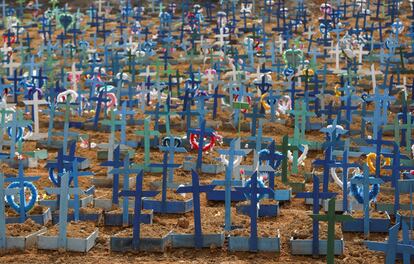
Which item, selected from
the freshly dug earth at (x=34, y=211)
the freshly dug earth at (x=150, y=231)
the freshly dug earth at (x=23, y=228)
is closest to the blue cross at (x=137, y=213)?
the freshly dug earth at (x=150, y=231)

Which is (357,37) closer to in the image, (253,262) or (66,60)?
(66,60)

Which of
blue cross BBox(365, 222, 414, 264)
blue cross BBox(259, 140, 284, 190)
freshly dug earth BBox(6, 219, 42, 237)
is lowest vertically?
freshly dug earth BBox(6, 219, 42, 237)

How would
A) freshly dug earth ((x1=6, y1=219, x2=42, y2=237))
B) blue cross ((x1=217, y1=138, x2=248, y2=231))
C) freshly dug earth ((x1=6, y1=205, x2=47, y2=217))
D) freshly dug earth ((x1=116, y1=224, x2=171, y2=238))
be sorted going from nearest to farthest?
freshly dug earth ((x1=116, y1=224, x2=171, y2=238)) → freshly dug earth ((x1=6, y1=219, x2=42, y2=237)) → blue cross ((x1=217, y1=138, x2=248, y2=231)) → freshly dug earth ((x1=6, y1=205, x2=47, y2=217))

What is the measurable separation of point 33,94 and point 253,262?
921 cm

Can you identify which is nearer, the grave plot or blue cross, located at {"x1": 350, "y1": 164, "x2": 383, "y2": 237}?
the grave plot

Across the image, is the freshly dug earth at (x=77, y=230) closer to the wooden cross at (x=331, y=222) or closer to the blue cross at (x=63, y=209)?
the blue cross at (x=63, y=209)

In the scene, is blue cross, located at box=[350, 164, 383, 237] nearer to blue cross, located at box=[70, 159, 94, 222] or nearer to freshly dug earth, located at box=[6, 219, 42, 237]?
blue cross, located at box=[70, 159, 94, 222]

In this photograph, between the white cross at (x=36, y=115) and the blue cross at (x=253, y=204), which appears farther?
the white cross at (x=36, y=115)

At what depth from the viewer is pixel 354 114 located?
20.3m

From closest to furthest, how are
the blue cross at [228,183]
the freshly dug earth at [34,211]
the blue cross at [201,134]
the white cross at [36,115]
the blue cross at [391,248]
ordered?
the blue cross at [391,248], the blue cross at [228,183], the freshly dug earth at [34,211], the blue cross at [201,134], the white cross at [36,115]

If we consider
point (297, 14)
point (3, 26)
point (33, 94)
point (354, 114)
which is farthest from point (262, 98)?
point (3, 26)

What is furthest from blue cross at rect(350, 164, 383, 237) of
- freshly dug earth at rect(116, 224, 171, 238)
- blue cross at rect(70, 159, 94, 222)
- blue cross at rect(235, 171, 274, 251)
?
blue cross at rect(70, 159, 94, 222)

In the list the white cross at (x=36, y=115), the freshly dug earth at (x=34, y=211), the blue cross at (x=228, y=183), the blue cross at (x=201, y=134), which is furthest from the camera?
the white cross at (x=36, y=115)

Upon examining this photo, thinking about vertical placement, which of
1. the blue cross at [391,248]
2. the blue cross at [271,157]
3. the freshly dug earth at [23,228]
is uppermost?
the blue cross at [271,157]
